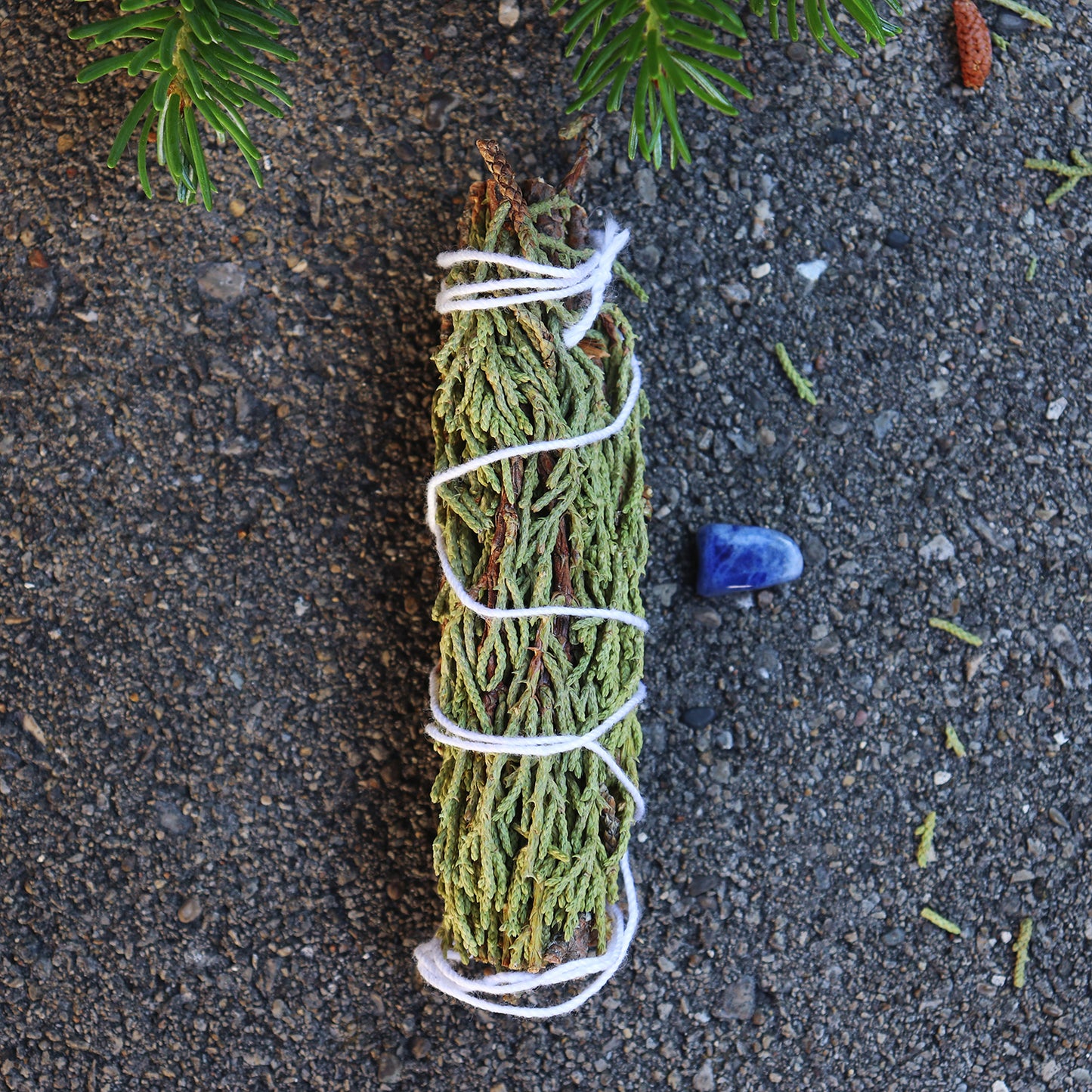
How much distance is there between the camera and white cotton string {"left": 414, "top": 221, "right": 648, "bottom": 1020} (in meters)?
0.89

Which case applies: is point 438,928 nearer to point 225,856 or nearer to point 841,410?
point 225,856

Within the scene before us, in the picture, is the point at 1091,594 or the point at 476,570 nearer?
the point at 476,570

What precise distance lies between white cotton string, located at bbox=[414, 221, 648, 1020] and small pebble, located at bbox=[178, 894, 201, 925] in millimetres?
246

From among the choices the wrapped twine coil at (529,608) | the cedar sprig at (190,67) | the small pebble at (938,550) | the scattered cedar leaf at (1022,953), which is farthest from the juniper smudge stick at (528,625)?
the scattered cedar leaf at (1022,953)

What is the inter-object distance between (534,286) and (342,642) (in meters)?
0.42

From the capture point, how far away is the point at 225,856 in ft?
3.43

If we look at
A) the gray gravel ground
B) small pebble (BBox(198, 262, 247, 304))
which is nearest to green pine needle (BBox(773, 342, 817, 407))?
the gray gravel ground

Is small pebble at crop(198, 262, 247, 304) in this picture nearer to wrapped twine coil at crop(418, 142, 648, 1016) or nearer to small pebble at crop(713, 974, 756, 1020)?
wrapped twine coil at crop(418, 142, 648, 1016)

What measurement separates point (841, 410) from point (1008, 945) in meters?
0.62

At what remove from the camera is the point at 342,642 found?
1.04 meters

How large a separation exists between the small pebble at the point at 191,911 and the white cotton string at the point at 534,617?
246mm

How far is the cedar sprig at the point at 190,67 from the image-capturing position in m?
0.84

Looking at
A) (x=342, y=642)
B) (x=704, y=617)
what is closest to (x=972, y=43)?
(x=704, y=617)

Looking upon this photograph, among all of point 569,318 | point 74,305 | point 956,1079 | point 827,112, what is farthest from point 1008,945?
point 74,305
